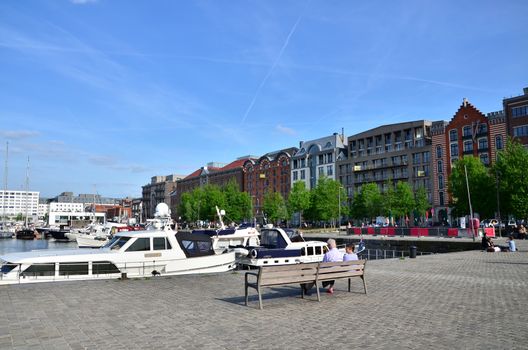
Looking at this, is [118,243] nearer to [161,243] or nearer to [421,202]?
[161,243]

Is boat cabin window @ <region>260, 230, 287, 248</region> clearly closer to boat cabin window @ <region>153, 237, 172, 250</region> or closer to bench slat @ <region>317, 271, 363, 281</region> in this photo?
boat cabin window @ <region>153, 237, 172, 250</region>

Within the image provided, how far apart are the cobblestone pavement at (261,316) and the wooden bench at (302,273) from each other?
572 millimetres

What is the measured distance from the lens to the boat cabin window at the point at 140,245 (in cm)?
1956

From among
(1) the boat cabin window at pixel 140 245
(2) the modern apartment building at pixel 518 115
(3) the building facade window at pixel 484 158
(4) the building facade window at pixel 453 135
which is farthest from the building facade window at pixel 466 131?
(1) the boat cabin window at pixel 140 245

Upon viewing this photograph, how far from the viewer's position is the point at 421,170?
8675cm

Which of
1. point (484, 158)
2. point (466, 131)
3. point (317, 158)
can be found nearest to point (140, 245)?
point (484, 158)

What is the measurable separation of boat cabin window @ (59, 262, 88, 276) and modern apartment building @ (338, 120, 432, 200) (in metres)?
75.1

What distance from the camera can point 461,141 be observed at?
7856 centimetres

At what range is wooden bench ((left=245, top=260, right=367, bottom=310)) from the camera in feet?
33.4

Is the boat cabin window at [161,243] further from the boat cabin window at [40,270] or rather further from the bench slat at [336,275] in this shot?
the bench slat at [336,275]

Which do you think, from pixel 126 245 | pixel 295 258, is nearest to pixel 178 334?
pixel 126 245

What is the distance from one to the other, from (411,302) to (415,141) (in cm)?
8325

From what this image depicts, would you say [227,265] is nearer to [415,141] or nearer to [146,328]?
[146,328]

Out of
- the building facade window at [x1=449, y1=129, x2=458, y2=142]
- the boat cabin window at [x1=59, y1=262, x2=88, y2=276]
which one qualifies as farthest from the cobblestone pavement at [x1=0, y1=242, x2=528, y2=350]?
the building facade window at [x1=449, y1=129, x2=458, y2=142]
